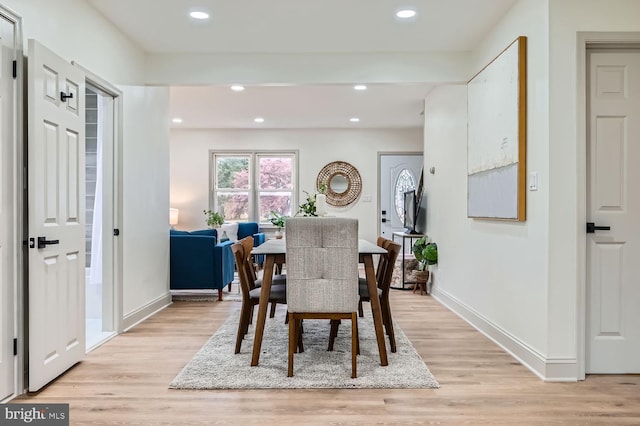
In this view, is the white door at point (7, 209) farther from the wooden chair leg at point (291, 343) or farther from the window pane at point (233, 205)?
the window pane at point (233, 205)

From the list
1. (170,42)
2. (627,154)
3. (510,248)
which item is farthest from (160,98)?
(627,154)

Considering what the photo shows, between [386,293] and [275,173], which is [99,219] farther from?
[275,173]

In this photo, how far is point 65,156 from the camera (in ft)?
8.83

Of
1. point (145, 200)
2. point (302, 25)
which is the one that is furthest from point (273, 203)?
point (302, 25)

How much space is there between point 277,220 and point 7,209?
19.4 ft

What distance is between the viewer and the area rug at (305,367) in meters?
2.57

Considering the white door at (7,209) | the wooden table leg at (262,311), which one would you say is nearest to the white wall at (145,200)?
the white door at (7,209)

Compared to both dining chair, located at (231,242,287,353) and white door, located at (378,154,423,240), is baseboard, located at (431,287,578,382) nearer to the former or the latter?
dining chair, located at (231,242,287,353)

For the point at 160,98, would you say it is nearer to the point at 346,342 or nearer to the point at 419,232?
the point at 346,342

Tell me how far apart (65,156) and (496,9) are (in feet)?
10.1

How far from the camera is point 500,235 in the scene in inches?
135

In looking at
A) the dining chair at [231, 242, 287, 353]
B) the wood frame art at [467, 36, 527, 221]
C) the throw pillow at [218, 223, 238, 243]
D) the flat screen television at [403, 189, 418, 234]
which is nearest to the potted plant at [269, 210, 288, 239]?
the throw pillow at [218, 223, 238, 243]

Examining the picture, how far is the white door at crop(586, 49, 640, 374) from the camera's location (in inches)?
107

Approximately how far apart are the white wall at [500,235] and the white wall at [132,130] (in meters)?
2.97
